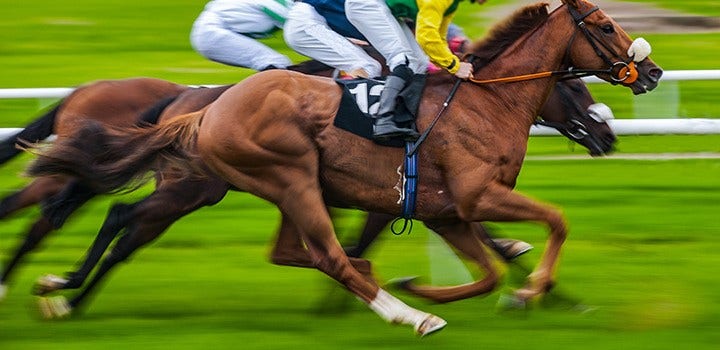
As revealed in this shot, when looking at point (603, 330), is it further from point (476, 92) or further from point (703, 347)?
point (476, 92)

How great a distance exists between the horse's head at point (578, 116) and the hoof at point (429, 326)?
1.60 m

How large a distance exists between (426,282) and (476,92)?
52.2 inches

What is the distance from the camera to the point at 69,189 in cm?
691

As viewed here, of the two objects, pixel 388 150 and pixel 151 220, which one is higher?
pixel 388 150

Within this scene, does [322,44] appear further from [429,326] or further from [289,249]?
[429,326]

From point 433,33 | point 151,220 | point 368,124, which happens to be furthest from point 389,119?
point 151,220

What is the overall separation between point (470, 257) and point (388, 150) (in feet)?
2.11

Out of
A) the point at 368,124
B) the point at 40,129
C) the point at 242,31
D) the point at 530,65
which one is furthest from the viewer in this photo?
the point at 242,31

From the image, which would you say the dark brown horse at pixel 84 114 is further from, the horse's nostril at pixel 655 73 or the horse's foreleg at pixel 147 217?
the horse's nostril at pixel 655 73

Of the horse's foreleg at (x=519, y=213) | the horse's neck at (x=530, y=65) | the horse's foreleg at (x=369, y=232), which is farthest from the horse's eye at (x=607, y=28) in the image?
the horse's foreleg at (x=369, y=232)

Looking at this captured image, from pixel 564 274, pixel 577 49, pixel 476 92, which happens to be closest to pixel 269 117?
pixel 476 92

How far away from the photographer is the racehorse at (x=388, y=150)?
20.8 feet

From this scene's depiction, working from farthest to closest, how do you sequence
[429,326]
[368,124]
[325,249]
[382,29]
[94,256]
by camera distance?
1. [382,29]
2. [94,256]
3. [368,124]
4. [325,249]
5. [429,326]

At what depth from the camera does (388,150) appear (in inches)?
256
